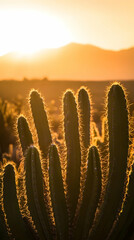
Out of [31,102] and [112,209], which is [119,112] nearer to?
[112,209]

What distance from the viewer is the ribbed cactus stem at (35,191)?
1.99 meters

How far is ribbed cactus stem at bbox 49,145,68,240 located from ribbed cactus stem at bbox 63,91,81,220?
17 centimetres

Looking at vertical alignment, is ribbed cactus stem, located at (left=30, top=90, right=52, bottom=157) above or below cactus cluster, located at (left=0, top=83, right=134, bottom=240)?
above

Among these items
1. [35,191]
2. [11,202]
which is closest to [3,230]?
[11,202]

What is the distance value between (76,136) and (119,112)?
400mm

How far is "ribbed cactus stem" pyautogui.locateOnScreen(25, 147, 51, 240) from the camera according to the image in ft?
6.52

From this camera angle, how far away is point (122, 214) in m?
1.93

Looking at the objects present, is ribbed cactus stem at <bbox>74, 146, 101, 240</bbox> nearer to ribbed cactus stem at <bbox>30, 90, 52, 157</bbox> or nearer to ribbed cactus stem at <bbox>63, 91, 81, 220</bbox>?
ribbed cactus stem at <bbox>63, 91, 81, 220</bbox>

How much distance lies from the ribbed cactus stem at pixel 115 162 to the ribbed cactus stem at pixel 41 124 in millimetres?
572

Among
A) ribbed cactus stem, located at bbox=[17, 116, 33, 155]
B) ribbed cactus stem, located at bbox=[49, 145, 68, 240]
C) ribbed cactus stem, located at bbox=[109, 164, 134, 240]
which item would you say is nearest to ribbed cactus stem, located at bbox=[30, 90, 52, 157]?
ribbed cactus stem, located at bbox=[17, 116, 33, 155]

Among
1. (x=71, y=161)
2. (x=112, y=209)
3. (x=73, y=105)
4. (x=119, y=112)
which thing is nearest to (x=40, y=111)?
(x=73, y=105)

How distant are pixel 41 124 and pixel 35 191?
634 mm

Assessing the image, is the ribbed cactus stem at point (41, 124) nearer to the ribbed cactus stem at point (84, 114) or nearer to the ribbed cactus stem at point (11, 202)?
the ribbed cactus stem at point (84, 114)

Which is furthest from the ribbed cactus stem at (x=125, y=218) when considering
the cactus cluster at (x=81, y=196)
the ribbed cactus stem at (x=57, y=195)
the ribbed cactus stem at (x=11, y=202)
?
the ribbed cactus stem at (x=11, y=202)
